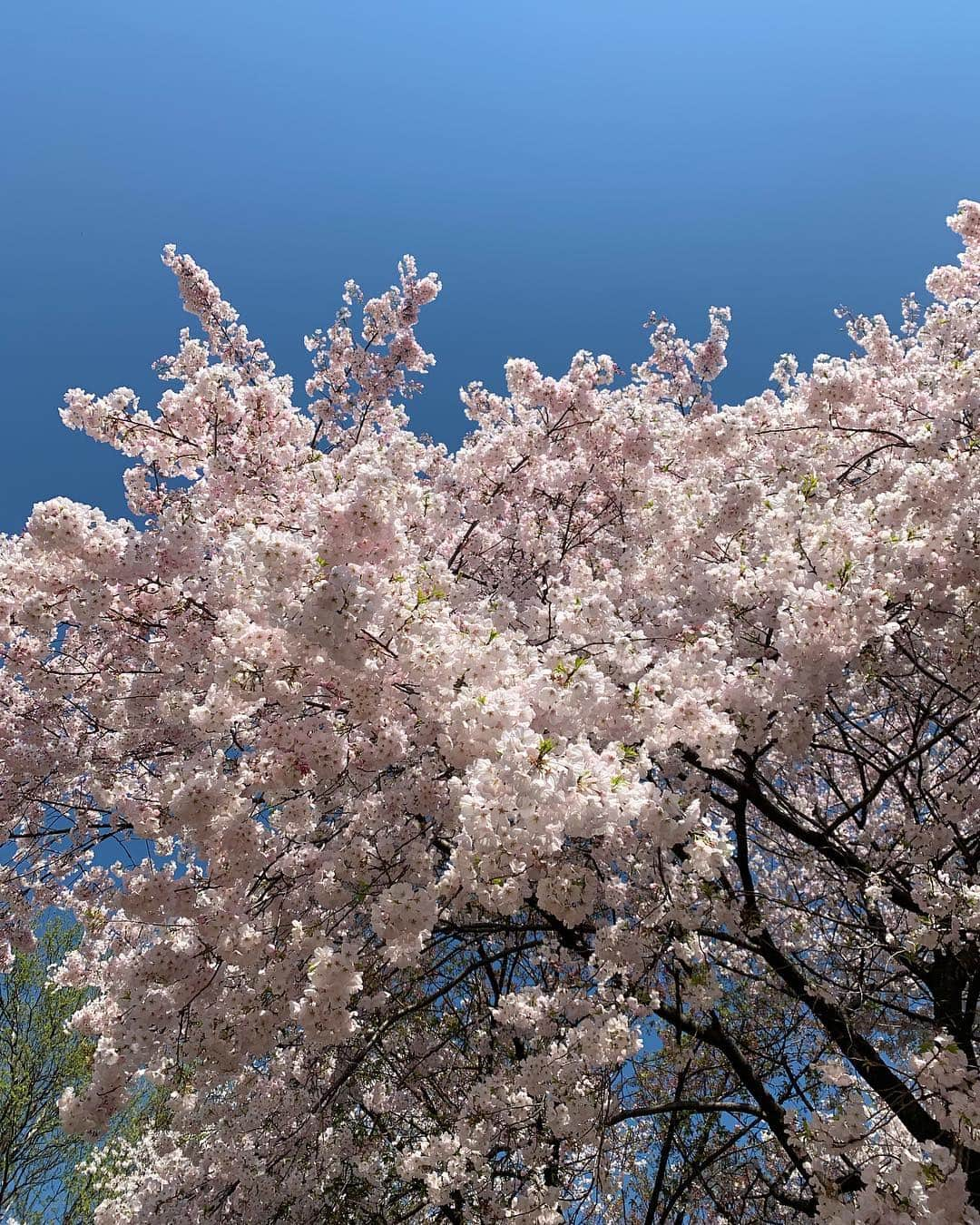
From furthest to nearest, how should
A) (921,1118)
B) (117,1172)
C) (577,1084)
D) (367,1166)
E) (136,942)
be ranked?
(117,1172) < (136,942) < (367,1166) < (921,1118) < (577,1084)

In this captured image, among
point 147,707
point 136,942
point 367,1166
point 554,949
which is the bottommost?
point 367,1166

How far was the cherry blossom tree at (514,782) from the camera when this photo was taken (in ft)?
12.1

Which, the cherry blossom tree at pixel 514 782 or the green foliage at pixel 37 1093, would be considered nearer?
the cherry blossom tree at pixel 514 782

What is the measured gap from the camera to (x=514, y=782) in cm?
313

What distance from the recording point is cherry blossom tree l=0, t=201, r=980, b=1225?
3.70 meters

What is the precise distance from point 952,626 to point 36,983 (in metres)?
16.8

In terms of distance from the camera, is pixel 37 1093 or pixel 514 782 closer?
pixel 514 782

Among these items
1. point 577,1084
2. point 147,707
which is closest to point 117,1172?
point 147,707

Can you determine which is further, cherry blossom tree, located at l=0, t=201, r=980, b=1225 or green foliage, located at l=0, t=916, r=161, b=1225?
green foliage, located at l=0, t=916, r=161, b=1225

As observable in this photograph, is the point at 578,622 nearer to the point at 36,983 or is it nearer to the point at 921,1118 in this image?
the point at 921,1118

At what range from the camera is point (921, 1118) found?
4688mm

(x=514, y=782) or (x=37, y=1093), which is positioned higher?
(x=37, y=1093)

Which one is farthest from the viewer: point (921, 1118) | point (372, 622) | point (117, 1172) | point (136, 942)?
point (117, 1172)

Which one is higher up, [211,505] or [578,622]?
[211,505]
